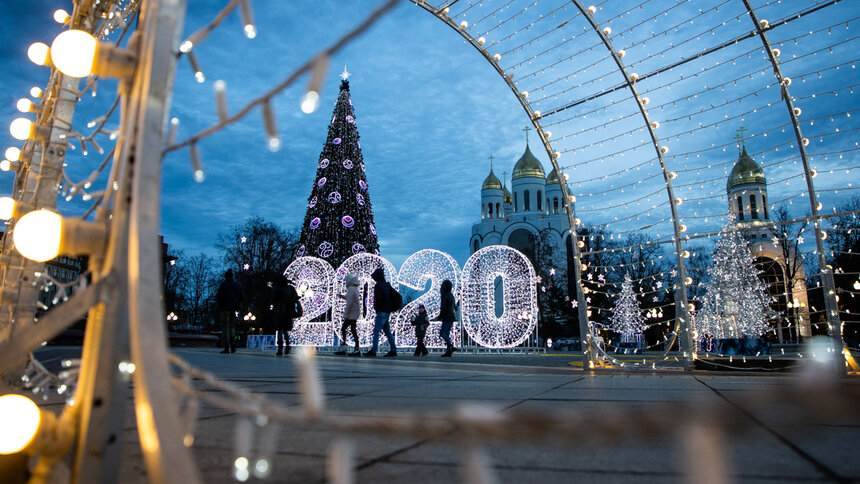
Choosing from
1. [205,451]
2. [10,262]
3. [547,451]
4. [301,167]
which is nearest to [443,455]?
A: [547,451]

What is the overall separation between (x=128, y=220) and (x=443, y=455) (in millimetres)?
1064

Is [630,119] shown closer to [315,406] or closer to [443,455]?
[443,455]

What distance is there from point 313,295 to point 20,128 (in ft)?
45.6

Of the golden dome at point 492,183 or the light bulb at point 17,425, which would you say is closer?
the light bulb at point 17,425

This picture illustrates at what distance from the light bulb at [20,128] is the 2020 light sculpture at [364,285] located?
1232cm

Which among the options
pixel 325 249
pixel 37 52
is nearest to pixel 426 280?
pixel 37 52

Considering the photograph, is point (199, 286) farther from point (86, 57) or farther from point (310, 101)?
point (310, 101)

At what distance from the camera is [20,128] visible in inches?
92.2

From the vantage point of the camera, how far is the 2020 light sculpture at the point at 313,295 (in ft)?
52.4

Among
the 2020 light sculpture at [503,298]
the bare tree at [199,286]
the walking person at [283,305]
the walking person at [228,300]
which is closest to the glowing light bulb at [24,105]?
the walking person at [283,305]

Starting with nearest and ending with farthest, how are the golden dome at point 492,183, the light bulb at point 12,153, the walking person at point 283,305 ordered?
the light bulb at point 12,153
the walking person at point 283,305
the golden dome at point 492,183

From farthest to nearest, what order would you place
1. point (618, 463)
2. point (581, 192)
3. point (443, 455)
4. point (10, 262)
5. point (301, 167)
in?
point (301, 167), point (581, 192), point (10, 262), point (443, 455), point (618, 463)

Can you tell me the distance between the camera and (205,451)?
1567 mm

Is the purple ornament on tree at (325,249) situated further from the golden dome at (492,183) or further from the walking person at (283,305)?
the golden dome at (492,183)
